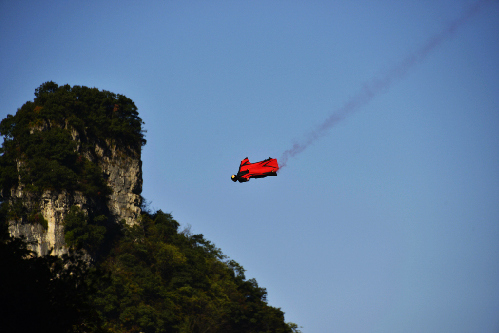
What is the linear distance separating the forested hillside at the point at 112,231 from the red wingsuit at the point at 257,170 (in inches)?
1052

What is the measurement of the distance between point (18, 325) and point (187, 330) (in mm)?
45134

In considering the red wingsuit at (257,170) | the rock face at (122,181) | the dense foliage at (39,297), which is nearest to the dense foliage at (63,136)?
the rock face at (122,181)

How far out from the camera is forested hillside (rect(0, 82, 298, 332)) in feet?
220

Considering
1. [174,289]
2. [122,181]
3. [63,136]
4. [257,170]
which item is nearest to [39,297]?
[257,170]

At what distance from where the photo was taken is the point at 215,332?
7056cm

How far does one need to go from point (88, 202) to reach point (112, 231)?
19.3 ft

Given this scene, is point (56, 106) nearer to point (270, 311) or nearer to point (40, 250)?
point (40, 250)

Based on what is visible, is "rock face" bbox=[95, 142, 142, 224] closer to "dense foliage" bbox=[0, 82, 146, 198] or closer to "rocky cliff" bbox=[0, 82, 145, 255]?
"rocky cliff" bbox=[0, 82, 145, 255]

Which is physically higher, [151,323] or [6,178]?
[6,178]

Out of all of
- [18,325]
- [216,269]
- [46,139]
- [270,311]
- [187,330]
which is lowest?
[18,325]

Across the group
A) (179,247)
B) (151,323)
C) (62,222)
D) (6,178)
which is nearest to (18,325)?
(151,323)

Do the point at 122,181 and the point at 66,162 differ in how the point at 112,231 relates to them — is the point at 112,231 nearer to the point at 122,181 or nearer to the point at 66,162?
the point at 122,181

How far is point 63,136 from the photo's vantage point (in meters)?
72.7

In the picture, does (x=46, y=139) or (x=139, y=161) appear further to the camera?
(x=139, y=161)
